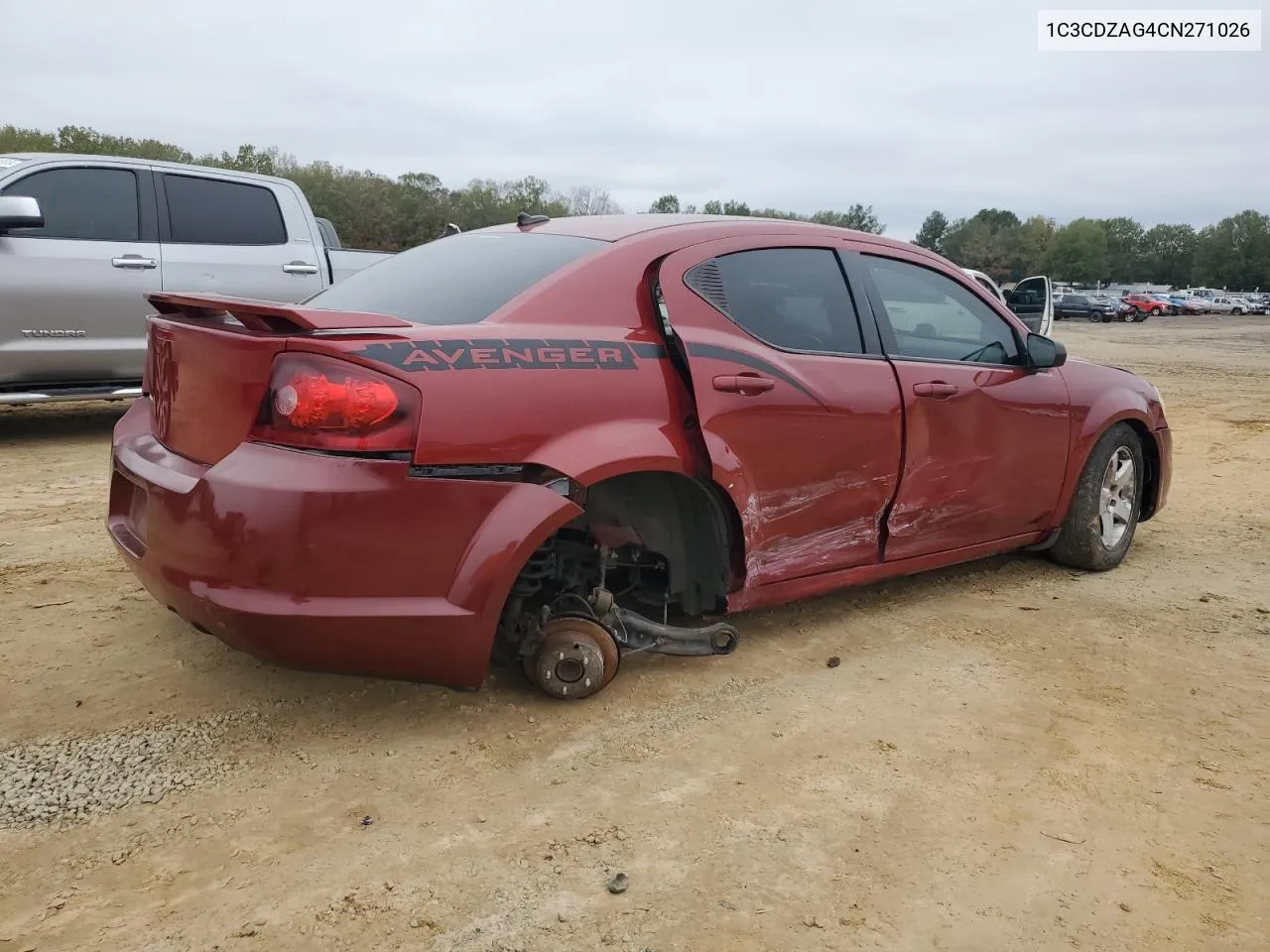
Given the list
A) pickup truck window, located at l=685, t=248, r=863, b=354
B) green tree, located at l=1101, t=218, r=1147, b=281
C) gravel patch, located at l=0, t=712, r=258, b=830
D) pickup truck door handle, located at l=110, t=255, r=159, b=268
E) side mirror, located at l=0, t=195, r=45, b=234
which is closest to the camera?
gravel patch, located at l=0, t=712, r=258, b=830

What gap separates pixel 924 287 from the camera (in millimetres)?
3973

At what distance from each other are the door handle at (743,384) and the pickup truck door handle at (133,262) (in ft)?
16.8

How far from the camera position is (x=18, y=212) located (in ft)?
18.4

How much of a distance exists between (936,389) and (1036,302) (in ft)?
32.8

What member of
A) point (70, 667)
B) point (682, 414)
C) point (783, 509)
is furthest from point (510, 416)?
point (70, 667)

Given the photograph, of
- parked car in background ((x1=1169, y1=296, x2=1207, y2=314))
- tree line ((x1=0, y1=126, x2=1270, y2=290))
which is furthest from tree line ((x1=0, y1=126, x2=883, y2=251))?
parked car in background ((x1=1169, y1=296, x2=1207, y2=314))

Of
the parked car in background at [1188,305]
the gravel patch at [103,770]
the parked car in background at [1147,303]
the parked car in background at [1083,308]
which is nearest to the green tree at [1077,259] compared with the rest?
the parked car in background at [1188,305]

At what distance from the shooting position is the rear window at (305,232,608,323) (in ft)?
9.55

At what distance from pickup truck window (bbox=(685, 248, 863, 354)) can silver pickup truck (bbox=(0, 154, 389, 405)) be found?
3059 mm

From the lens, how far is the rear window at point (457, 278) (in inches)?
115

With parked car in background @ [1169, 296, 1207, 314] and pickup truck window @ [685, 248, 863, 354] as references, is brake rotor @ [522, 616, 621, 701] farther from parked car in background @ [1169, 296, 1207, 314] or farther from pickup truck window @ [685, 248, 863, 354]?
parked car in background @ [1169, 296, 1207, 314]

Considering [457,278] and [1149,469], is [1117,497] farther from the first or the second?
[457,278]

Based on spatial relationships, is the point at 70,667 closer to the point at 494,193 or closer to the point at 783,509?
the point at 783,509

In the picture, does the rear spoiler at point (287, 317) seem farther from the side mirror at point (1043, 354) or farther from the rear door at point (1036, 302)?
the rear door at point (1036, 302)
